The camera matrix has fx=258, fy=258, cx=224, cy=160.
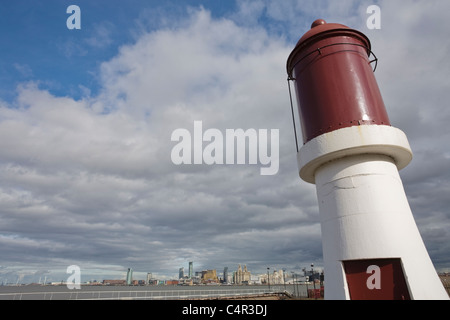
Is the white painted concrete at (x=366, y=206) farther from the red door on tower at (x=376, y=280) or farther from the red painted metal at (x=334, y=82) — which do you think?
the red painted metal at (x=334, y=82)

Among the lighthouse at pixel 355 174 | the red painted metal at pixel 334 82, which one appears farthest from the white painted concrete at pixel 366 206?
the red painted metal at pixel 334 82

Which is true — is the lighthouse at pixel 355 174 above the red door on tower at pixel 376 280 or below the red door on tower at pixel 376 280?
above

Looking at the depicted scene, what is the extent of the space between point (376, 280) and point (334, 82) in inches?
220

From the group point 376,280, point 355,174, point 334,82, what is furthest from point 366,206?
point 334,82

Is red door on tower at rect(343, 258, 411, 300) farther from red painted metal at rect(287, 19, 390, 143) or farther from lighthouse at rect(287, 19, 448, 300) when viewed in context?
red painted metal at rect(287, 19, 390, 143)

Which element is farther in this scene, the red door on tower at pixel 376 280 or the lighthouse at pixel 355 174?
the lighthouse at pixel 355 174

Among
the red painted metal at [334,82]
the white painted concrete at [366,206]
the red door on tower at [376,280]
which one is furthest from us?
the red painted metal at [334,82]

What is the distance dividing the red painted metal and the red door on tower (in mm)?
3717

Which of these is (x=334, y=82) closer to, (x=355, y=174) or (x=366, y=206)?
(x=355, y=174)

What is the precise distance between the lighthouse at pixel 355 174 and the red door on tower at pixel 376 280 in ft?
0.07

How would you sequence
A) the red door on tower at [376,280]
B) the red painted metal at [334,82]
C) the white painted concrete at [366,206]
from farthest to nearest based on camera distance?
the red painted metal at [334,82], the white painted concrete at [366,206], the red door on tower at [376,280]

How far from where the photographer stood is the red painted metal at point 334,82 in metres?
7.62

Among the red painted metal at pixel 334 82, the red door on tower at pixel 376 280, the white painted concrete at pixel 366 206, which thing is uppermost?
the red painted metal at pixel 334 82

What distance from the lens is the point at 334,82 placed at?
26.0 feet
